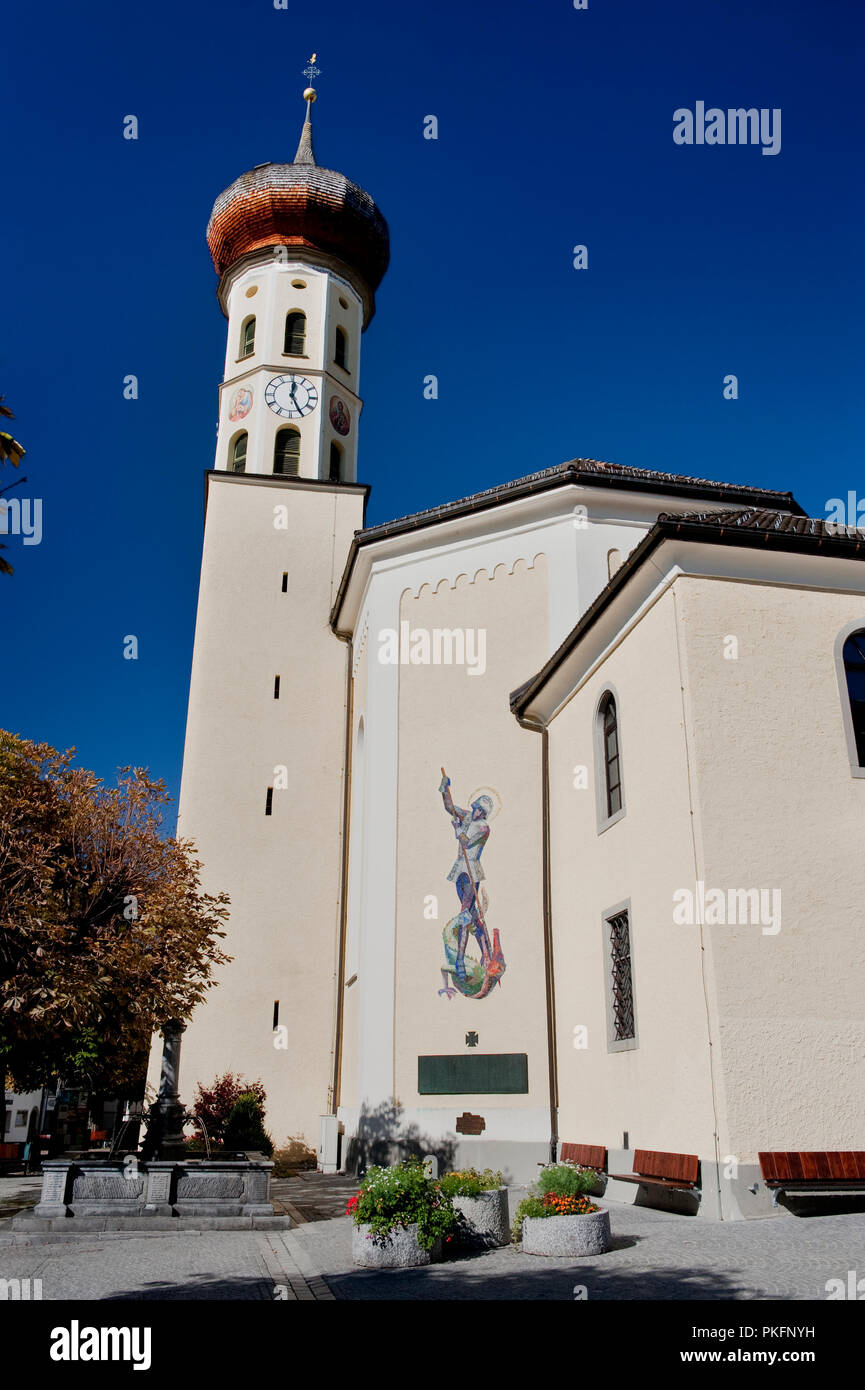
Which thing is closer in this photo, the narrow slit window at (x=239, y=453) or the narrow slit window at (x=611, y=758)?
the narrow slit window at (x=611, y=758)

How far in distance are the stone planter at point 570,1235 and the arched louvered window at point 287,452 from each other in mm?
20932

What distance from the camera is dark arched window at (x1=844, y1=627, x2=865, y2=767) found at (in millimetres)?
11367

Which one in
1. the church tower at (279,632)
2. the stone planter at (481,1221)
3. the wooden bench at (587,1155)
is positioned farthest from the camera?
the church tower at (279,632)

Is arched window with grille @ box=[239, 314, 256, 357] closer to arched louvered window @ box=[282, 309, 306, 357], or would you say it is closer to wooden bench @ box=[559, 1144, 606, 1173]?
arched louvered window @ box=[282, 309, 306, 357]

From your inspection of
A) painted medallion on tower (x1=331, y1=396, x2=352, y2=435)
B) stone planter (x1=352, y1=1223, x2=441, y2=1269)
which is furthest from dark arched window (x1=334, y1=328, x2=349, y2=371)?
stone planter (x1=352, y1=1223, x2=441, y2=1269)

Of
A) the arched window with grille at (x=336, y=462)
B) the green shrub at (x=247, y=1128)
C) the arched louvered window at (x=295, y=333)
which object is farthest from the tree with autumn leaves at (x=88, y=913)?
the arched louvered window at (x=295, y=333)

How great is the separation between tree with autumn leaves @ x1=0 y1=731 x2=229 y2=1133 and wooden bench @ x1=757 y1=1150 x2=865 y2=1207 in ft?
23.9

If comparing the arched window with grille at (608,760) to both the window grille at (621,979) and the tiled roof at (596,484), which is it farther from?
the tiled roof at (596,484)

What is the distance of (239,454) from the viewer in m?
27.4

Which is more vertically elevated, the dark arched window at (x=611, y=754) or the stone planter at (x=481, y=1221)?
the dark arched window at (x=611, y=754)

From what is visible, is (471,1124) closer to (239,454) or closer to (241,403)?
(239,454)

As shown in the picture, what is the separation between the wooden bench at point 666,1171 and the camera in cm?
969

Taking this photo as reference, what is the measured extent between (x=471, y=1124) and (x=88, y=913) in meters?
6.46

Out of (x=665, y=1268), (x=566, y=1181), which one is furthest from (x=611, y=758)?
(x=665, y=1268)
